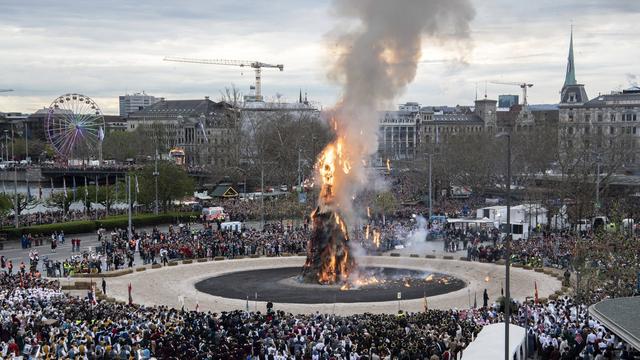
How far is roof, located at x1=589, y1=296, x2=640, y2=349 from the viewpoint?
23.6 m

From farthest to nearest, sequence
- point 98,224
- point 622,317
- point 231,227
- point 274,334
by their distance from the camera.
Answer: point 98,224, point 231,227, point 274,334, point 622,317

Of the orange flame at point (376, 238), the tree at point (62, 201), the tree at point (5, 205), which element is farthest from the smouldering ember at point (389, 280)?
the tree at point (62, 201)

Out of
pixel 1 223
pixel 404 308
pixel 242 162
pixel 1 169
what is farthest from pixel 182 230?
pixel 1 169

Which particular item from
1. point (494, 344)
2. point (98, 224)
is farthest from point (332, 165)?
point (98, 224)

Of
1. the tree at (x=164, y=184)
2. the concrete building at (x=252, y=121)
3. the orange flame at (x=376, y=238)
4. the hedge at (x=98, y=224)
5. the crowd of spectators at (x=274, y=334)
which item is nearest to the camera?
the crowd of spectators at (x=274, y=334)

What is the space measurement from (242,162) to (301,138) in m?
9.77

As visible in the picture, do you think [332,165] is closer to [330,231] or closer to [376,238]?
[330,231]

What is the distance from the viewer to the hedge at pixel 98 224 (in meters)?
68.9

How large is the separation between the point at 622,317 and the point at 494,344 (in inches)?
187

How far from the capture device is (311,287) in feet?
148

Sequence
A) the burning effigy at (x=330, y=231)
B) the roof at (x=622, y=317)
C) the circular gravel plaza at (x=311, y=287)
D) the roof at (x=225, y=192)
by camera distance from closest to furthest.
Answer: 1. the roof at (x=622, y=317)
2. the circular gravel plaza at (x=311, y=287)
3. the burning effigy at (x=330, y=231)
4. the roof at (x=225, y=192)

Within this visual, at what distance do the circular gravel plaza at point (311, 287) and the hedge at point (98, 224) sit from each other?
72.6 feet

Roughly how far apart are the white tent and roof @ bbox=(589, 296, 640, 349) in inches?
108

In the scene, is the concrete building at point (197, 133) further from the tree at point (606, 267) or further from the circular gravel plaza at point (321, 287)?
the tree at point (606, 267)
